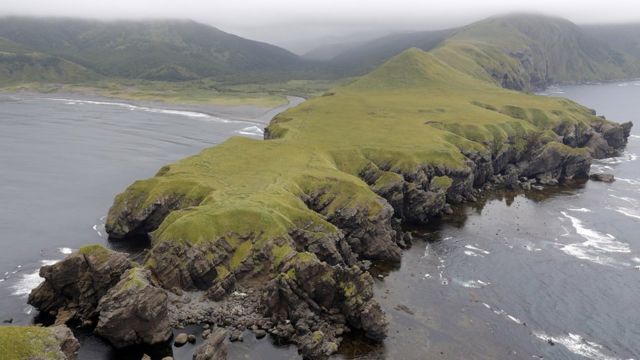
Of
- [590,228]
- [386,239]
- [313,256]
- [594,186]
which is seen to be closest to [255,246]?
[313,256]

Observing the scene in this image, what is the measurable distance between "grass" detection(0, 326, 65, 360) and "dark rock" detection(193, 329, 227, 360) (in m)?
16.0

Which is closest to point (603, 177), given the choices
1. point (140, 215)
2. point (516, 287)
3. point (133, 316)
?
point (516, 287)

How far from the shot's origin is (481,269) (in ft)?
343

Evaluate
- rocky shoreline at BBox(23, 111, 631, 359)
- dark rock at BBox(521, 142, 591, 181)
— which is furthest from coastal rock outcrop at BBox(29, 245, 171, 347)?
dark rock at BBox(521, 142, 591, 181)

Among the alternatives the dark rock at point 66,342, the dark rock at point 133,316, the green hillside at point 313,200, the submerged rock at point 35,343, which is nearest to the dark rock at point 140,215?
the green hillside at point 313,200

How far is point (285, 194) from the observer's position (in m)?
109

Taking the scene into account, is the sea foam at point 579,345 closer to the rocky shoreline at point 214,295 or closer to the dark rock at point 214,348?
the rocky shoreline at point 214,295

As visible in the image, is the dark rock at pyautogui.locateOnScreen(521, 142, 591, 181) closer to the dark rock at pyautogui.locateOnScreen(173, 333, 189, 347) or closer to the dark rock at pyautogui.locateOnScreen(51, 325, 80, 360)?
the dark rock at pyautogui.locateOnScreen(173, 333, 189, 347)

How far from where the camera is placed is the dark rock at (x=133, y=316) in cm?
7300

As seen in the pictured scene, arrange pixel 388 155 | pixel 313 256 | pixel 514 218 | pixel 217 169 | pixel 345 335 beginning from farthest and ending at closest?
pixel 388 155
pixel 514 218
pixel 217 169
pixel 313 256
pixel 345 335

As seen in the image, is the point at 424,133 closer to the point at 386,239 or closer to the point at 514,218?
the point at 514,218

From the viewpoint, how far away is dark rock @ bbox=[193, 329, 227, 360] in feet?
223

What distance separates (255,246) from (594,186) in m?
127

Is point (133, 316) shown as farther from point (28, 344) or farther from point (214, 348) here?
point (28, 344)
